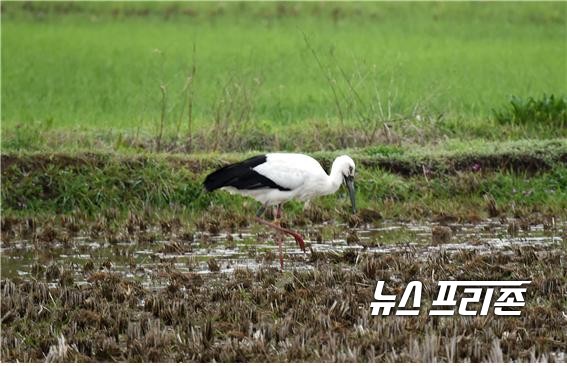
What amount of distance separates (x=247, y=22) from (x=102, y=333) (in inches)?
762

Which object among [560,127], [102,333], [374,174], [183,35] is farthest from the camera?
[183,35]

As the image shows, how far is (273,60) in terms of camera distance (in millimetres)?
20188

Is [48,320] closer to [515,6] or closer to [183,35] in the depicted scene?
[183,35]

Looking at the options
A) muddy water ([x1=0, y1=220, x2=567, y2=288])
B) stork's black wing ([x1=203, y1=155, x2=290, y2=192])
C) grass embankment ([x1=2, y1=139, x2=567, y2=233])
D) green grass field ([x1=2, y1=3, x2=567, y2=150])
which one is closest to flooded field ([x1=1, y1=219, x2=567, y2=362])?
muddy water ([x1=0, y1=220, x2=567, y2=288])

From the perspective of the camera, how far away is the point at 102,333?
6.84 metres

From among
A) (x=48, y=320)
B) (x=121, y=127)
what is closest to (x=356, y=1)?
(x=121, y=127)

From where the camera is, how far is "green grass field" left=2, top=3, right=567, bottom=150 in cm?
1480

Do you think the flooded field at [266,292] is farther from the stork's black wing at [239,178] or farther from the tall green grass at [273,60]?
the tall green grass at [273,60]

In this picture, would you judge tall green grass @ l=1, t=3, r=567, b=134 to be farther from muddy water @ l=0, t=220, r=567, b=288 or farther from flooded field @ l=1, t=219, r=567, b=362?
flooded field @ l=1, t=219, r=567, b=362

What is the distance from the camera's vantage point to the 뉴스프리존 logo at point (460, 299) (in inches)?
284

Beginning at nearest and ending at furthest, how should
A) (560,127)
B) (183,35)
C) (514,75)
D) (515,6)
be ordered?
1. (560,127)
2. (514,75)
3. (183,35)
4. (515,6)

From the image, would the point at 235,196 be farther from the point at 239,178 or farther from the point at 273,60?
the point at 273,60

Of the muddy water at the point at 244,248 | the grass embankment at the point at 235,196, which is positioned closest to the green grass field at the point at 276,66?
the grass embankment at the point at 235,196

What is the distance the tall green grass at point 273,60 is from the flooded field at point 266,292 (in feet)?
11.6
